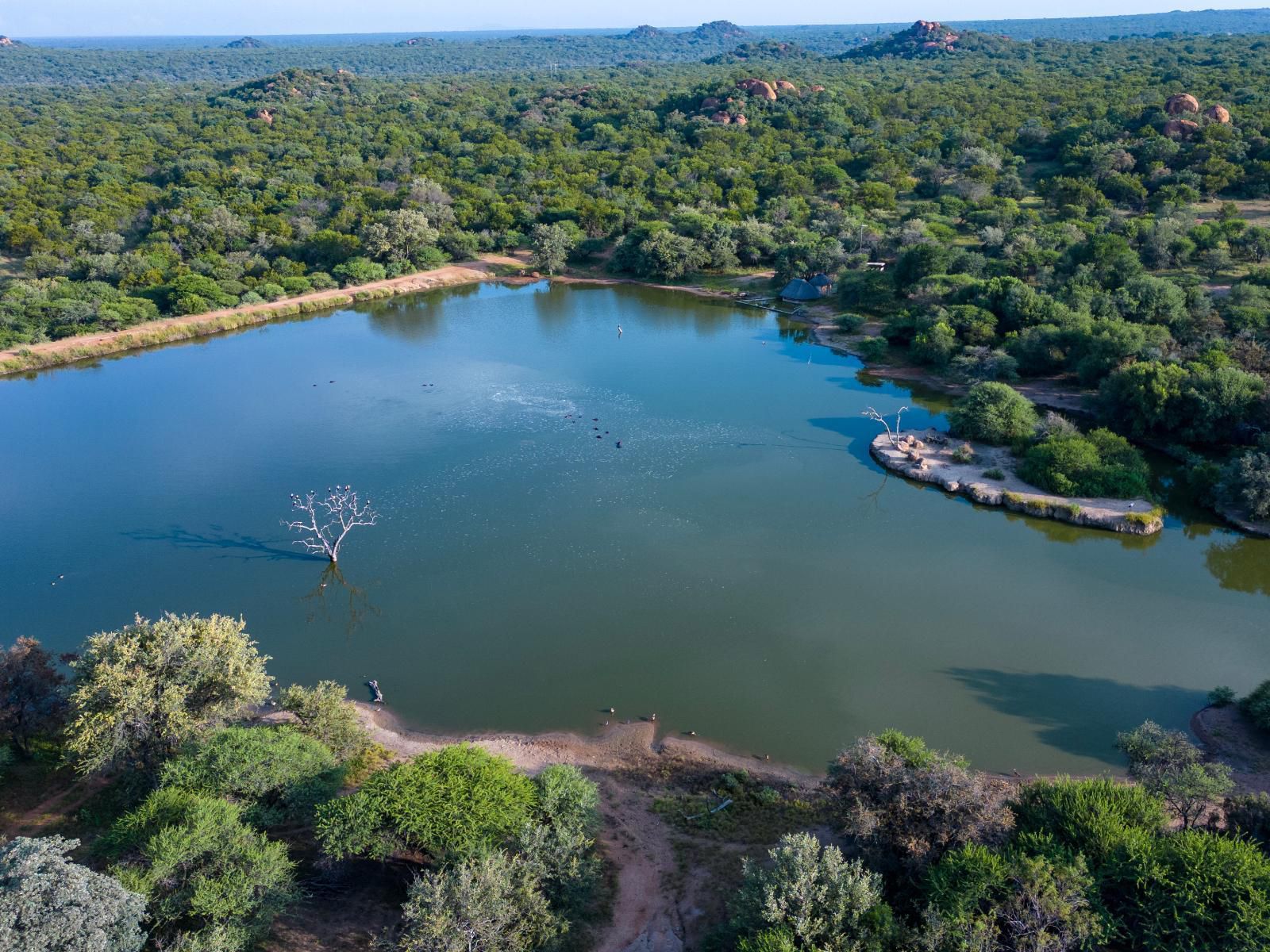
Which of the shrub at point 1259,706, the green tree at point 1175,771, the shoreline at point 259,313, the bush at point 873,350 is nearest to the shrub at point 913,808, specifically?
the green tree at point 1175,771

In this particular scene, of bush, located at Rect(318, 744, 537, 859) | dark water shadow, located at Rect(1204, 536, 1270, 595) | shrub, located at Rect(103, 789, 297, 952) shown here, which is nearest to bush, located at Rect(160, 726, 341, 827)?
shrub, located at Rect(103, 789, 297, 952)

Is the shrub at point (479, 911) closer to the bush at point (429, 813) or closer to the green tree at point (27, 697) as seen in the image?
the bush at point (429, 813)

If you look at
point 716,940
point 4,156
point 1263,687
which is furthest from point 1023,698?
point 4,156

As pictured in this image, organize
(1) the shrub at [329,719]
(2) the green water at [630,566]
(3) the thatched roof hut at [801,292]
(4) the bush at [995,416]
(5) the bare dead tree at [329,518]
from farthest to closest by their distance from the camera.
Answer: (3) the thatched roof hut at [801,292], (4) the bush at [995,416], (5) the bare dead tree at [329,518], (2) the green water at [630,566], (1) the shrub at [329,719]

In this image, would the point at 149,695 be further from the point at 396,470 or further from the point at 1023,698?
the point at 1023,698

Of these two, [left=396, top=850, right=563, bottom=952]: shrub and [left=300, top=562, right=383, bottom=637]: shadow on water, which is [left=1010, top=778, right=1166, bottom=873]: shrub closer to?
[left=396, top=850, right=563, bottom=952]: shrub

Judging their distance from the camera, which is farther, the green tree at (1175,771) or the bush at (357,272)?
the bush at (357,272)

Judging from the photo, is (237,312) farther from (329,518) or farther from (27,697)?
(27,697)

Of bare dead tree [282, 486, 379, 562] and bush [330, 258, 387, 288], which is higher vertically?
bush [330, 258, 387, 288]
